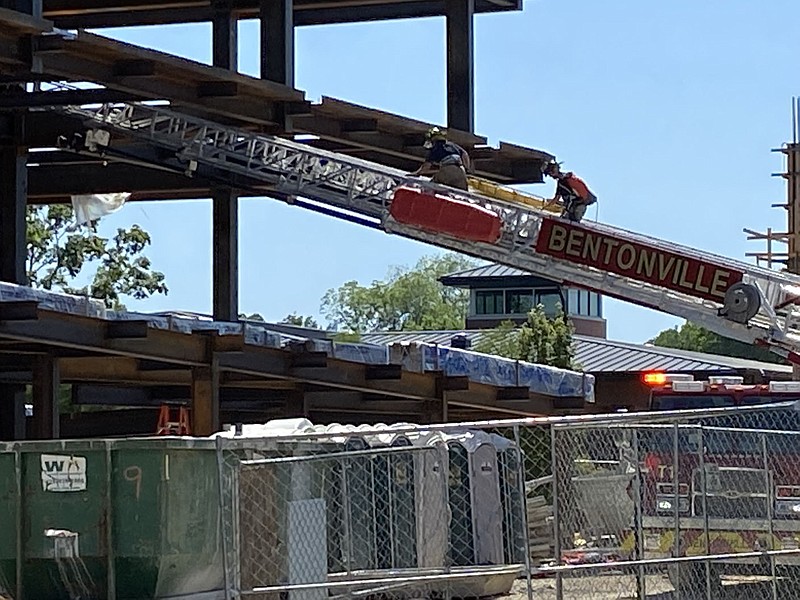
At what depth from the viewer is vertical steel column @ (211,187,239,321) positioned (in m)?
25.7

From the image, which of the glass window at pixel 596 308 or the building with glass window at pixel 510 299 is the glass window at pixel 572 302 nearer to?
the building with glass window at pixel 510 299

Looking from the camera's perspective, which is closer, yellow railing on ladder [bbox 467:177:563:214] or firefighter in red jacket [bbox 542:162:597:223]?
firefighter in red jacket [bbox 542:162:597:223]

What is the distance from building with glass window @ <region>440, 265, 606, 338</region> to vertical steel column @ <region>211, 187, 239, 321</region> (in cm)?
4519

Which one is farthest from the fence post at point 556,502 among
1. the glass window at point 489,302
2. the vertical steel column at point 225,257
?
the glass window at point 489,302

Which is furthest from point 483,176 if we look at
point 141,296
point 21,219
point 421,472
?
point 141,296

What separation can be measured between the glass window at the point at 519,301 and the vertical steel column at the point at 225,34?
47049 mm

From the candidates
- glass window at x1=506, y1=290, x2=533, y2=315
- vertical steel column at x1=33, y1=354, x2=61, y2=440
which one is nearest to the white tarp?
vertical steel column at x1=33, y1=354, x2=61, y2=440

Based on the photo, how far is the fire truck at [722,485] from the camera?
14.7 metres

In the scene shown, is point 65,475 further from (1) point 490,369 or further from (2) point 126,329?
(1) point 490,369

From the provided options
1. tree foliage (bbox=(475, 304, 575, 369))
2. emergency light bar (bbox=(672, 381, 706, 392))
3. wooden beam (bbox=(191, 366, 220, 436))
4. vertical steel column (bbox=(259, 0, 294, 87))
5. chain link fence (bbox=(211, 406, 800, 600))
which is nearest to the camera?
chain link fence (bbox=(211, 406, 800, 600))

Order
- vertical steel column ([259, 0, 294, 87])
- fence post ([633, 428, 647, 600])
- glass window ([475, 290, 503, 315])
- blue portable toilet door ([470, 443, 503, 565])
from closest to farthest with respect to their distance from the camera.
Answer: fence post ([633, 428, 647, 600])
blue portable toilet door ([470, 443, 503, 565])
vertical steel column ([259, 0, 294, 87])
glass window ([475, 290, 503, 315])

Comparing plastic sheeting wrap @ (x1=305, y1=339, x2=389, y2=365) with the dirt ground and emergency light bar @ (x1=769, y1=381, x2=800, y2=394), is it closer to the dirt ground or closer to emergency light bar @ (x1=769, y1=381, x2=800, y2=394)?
the dirt ground

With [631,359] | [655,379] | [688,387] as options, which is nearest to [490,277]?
[631,359]

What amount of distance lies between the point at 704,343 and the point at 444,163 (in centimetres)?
7504
